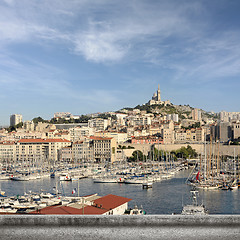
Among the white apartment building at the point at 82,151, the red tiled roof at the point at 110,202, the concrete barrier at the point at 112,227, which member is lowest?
the red tiled roof at the point at 110,202

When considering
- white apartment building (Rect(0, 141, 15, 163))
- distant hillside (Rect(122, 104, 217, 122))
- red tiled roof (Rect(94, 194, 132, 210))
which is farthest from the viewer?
distant hillside (Rect(122, 104, 217, 122))

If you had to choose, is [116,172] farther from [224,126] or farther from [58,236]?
[224,126]

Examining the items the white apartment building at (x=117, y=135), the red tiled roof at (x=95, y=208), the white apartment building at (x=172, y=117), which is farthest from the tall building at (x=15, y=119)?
the red tiled roof at (x=95, y=208)

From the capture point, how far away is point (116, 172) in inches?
904

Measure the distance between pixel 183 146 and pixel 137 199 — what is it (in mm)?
22439

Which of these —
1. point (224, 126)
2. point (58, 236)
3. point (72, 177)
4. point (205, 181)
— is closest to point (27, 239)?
point (58, 236)

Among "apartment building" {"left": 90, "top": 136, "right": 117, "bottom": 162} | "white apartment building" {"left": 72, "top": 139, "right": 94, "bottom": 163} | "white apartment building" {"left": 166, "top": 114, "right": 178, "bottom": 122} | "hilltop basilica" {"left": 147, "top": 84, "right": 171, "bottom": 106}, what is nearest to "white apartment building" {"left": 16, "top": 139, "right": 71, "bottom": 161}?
"white apartment building" {"left": 72, "top": 139, "right": 94, "bottom": 163}

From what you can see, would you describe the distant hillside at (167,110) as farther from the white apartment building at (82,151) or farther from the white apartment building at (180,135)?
the white apartment building at (82,151)

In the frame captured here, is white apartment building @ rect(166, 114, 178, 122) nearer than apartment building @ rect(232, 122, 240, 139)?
No

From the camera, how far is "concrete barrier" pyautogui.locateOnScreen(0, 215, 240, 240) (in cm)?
128

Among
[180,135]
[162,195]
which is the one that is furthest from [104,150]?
[162,195]

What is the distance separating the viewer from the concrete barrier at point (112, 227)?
1276mm

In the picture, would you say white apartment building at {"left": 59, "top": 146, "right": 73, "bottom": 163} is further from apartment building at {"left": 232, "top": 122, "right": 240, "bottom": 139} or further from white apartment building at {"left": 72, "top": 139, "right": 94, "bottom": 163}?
apartment building at {"left": 232, "top": 122, "right": 240, "bottom": 139}

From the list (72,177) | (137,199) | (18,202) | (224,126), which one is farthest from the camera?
(224,126)
